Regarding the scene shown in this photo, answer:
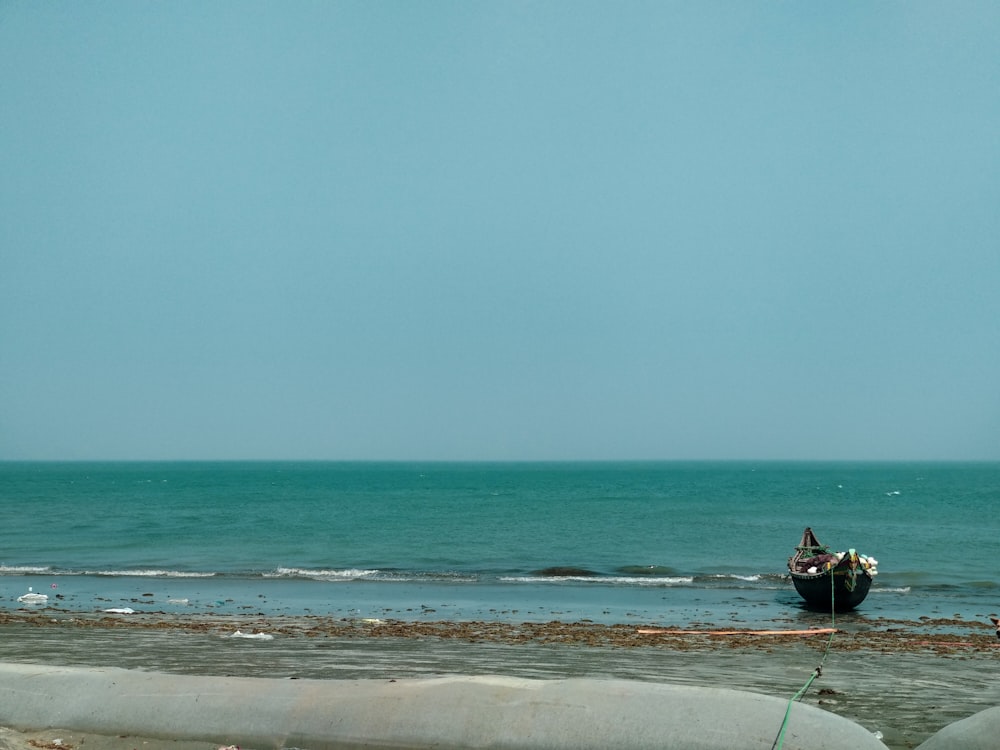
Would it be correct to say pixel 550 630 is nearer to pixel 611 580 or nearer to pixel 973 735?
pixel 973 735

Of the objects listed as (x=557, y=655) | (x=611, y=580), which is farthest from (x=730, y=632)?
(x=611, y=580)

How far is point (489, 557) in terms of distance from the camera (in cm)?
3881

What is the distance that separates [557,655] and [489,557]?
81.3 ft

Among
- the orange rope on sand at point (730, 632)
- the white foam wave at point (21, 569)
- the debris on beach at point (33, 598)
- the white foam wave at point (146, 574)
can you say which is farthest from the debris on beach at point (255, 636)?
the white foam wave at point (21, 569)

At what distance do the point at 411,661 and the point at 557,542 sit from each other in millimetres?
32922

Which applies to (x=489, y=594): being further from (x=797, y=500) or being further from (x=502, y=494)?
(x=502, y=494)

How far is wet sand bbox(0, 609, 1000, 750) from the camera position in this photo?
11.0m

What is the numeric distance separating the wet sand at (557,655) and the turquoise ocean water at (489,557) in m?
3.00

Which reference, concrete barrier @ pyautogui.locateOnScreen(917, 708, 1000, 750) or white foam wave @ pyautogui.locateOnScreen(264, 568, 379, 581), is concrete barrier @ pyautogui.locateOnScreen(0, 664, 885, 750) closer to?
concrete barrier @ pyautogui.locateOnScreen(917, 708, 1000, 750)

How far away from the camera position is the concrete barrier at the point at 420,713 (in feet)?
23.7

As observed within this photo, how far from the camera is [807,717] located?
284 inches

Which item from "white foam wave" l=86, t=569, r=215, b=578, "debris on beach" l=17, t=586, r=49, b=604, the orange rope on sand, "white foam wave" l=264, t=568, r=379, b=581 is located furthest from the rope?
"white foam wave" l=86, t=569, r=215, b=578

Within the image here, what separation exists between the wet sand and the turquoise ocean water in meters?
3.00

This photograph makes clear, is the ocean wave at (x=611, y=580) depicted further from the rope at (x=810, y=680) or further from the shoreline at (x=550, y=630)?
the shoreline at (x=550, y=630)
